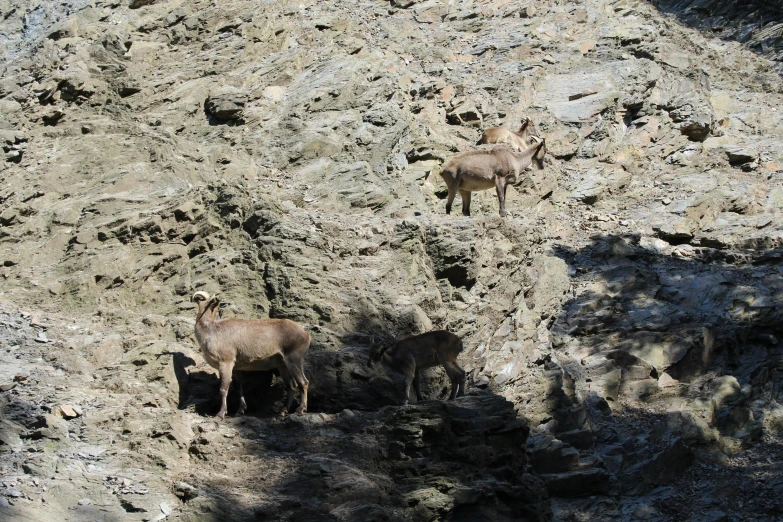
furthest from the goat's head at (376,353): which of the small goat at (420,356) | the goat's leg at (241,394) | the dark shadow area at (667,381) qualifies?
the dark shadow area at (667,381)

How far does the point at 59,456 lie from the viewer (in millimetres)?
8531

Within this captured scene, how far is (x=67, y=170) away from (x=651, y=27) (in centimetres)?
1594

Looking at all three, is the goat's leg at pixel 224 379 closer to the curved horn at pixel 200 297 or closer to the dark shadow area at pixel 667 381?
the curved horn at pixel 200 297

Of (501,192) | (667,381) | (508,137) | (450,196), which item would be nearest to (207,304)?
(450,196)

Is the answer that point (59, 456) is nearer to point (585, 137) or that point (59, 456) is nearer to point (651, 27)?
point (585, 137)

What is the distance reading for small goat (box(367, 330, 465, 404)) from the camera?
1114 cm

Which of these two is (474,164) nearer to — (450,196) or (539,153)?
(450,196)

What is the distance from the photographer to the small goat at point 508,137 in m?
18.2

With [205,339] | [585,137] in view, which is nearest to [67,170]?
[205,339]

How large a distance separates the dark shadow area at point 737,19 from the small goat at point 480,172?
11.8 metres

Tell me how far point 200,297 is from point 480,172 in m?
6.26

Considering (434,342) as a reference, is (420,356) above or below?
below

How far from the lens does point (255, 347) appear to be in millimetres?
10602

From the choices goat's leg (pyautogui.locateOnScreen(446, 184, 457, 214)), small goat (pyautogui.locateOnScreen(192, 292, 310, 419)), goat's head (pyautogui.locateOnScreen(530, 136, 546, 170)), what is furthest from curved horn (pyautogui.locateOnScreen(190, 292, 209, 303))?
goat's head (pyautogui.locateOnScreen(530, 136, 546, 170))
